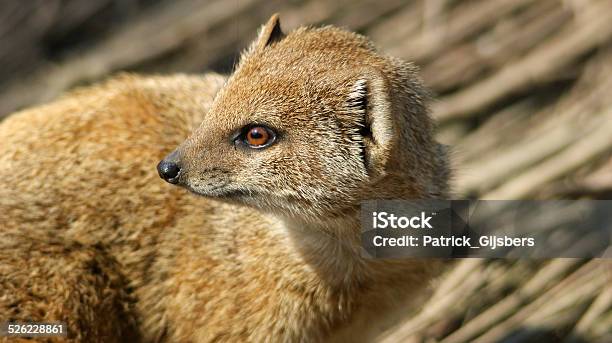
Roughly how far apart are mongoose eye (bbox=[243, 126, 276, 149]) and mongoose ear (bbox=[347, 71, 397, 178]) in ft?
0.86

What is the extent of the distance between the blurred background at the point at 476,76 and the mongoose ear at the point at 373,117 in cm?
57

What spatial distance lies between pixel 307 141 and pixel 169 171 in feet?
1.39

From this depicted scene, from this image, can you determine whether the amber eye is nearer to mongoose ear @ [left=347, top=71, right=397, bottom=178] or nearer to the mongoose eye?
the mongoose eye

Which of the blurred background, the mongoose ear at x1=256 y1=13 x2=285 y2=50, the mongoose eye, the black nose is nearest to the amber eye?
the mongoose eye

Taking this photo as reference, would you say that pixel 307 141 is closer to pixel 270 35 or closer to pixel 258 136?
pixel 258 136

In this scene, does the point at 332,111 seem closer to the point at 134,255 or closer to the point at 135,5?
the point at 134,255

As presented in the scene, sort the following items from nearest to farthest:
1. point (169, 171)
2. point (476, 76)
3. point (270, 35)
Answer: point (169, 171), point (270, 35), point (476, 76)

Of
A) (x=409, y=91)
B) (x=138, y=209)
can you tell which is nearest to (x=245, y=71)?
(x=409, y=91)

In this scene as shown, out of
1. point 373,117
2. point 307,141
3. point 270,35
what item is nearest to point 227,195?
point 307,141

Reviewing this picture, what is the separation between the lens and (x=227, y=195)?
2893 millimetres

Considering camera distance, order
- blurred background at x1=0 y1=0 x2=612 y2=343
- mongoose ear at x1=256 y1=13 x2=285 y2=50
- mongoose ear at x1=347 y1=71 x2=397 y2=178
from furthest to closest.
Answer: blurred background at x1=0 y1=0 x2=612 y2=343
mongoose ear at x1=256 y1=13 x2=285 y2=50
mongoose ear at x1=347 y1=71 x2=397 y2=178

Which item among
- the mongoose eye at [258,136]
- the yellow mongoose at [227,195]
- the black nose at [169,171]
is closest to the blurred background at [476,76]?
the yellow mongoose at [227,195]

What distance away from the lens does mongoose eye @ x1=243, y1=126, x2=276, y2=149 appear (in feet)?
9.55

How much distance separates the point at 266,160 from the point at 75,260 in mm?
870
